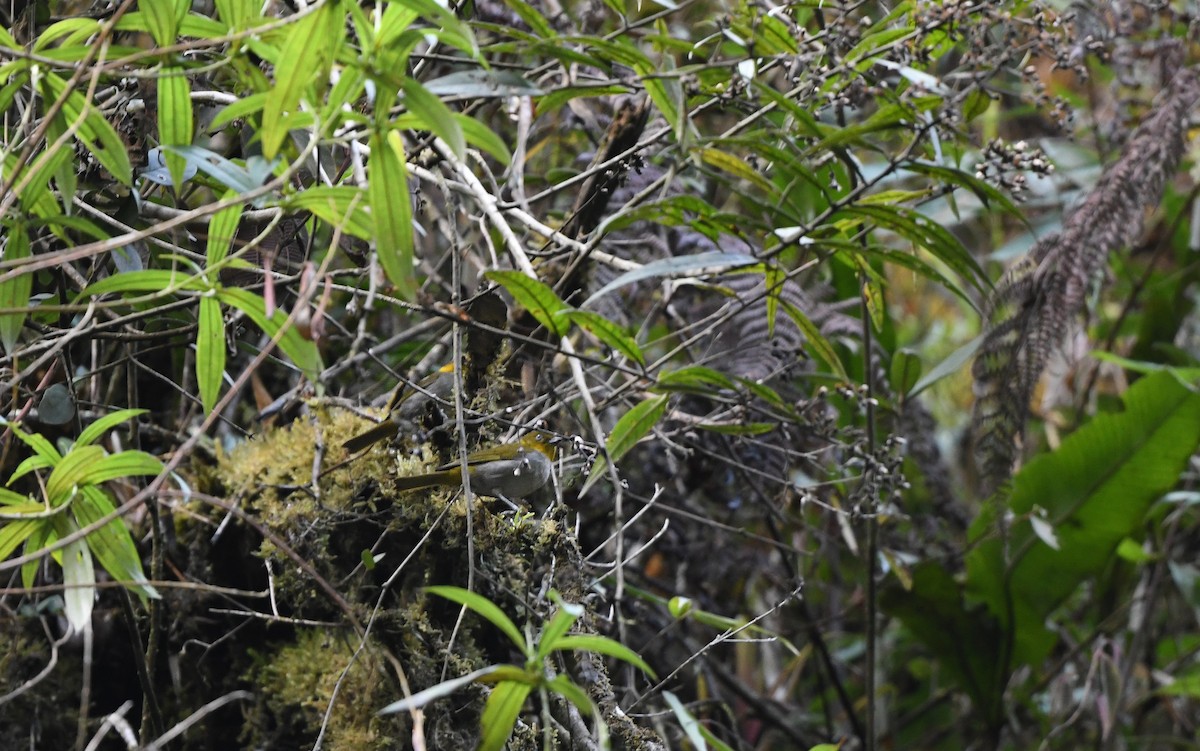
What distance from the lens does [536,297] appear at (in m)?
0.81

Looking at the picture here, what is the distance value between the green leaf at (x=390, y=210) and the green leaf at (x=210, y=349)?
193 mm

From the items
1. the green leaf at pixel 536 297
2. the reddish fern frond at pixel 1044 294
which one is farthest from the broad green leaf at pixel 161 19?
the reddish fern frond at pixel 1044 294

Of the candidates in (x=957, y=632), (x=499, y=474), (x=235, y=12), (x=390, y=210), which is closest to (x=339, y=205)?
(x=390, y=210)

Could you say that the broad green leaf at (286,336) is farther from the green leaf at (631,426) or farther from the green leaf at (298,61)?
the green leaf at (631,426)

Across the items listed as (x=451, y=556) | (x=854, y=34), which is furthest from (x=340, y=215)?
(x=854, y=34)

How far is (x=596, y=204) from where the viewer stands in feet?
3.77

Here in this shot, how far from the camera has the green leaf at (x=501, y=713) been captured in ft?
2.11

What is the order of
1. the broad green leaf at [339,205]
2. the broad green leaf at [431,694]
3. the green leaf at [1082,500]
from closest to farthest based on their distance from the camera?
the broad green leaf at [431,694], the broad green leaf at [339,205], the green leaf at [1082,500]

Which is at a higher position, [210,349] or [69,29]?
[69,29]

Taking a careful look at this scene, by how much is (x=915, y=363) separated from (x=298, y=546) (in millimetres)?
970

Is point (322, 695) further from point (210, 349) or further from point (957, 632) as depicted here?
point (957, 632)

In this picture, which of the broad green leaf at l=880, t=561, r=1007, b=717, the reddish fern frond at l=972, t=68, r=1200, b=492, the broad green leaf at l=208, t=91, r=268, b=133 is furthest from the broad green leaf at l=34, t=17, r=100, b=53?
the broad green leaf at l=880, t=561, r=1007, b=717

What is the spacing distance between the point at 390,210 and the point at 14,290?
1.20 feet

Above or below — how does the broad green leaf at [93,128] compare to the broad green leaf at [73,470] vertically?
above
